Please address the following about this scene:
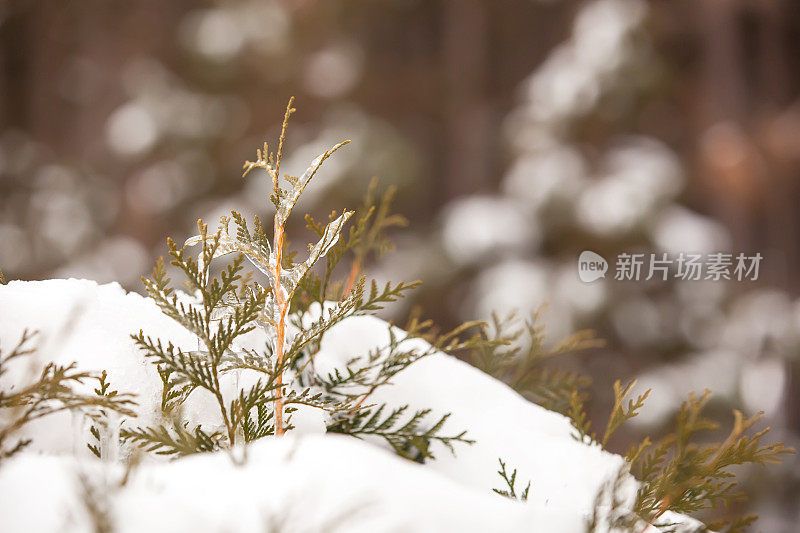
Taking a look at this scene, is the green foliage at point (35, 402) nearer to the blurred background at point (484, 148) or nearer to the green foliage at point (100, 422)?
the green foliage at point (100, 422)

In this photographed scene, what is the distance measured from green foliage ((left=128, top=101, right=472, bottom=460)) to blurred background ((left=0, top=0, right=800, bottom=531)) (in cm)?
254

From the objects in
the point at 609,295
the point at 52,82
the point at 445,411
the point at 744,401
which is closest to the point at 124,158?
the point at 52,82

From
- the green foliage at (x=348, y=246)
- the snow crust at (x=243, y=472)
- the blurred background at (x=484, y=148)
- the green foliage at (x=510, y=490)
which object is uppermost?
the blurred background at (x=484, y=148)

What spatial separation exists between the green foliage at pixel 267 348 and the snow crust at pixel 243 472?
2cm

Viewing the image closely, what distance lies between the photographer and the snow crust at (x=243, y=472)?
24 cm

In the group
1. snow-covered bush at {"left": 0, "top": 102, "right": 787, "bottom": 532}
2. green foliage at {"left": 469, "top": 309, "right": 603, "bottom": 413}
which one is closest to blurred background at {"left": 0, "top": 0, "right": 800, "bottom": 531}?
green foliage at {"left": 469, "top": 309, "right": 603, "bottom": 413}

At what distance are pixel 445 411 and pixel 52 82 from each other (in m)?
5.11

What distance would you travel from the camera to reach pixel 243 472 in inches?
10.4

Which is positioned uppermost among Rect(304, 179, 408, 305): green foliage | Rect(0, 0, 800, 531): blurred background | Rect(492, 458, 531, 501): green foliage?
Rect(0, 0, 800, 531): blurred background

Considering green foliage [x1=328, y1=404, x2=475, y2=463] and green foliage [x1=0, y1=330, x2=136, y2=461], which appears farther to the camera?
green foliage [x1=328, y1=404, x2=475, y2=463]

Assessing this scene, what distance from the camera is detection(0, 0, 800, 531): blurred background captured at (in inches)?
119

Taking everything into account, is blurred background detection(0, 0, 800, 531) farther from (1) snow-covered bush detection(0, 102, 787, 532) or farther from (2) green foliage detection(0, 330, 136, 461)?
(2) green foliage detection(0, 330, 136, 461)

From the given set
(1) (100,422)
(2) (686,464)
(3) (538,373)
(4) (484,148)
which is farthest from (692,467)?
(4) (484,148)

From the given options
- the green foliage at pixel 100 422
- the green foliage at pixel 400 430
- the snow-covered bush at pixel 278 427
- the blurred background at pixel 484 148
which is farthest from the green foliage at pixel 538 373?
the blurred background at pixel 484 148
